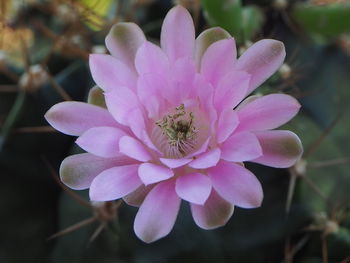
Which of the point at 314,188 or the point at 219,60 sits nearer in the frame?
the point at 219,60

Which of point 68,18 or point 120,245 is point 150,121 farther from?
point 68,18

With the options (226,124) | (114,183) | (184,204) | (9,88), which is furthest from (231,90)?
(9,88)

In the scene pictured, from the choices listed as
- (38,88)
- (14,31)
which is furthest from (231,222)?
(14,31)

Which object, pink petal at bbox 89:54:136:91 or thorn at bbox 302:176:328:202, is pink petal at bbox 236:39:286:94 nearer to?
pink petal at bbox 89:54:136:91

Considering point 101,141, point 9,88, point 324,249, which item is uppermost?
point 101,141

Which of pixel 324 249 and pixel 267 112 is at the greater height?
pixel 267 112

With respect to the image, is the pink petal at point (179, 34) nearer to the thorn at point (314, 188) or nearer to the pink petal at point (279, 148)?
the pink petal at point (279, 148)

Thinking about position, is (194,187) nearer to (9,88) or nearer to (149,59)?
(149,59)
